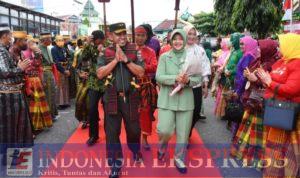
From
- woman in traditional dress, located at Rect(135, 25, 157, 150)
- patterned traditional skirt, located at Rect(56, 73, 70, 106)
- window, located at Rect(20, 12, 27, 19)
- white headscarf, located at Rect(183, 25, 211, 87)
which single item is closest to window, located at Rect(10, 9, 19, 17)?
window, located at Rect(20, 12, 27, 19)

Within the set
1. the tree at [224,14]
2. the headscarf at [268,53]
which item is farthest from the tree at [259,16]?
the headscarf at [268,53]

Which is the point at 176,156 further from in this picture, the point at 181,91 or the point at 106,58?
the point at 106,58

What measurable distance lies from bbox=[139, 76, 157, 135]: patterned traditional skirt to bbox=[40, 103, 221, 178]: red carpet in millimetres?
413

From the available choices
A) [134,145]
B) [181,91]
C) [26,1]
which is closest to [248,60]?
[181,91]

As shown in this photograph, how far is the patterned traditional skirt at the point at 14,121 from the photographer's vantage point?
507cm

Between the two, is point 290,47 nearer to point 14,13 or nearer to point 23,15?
point 14,13

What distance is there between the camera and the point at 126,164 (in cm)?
514

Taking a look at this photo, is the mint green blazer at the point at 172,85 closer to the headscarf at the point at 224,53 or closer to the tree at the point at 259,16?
the headscarf at the point at 224,53

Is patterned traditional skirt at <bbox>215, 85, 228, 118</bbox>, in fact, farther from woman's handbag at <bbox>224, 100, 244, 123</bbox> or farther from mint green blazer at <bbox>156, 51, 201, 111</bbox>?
mint green blazer at <bbox>156, 51, 201, 111</bbox>

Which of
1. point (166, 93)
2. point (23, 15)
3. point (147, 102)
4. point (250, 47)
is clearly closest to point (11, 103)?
point (147, 102)

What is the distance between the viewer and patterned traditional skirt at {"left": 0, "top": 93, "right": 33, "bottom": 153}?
16.6ft

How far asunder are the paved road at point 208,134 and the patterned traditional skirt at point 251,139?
0.19 m

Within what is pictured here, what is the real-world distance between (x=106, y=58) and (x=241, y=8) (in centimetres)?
973

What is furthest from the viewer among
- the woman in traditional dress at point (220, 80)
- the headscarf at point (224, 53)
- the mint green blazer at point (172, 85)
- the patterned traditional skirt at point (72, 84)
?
the patterned traditional skirt at point (72, 84)
